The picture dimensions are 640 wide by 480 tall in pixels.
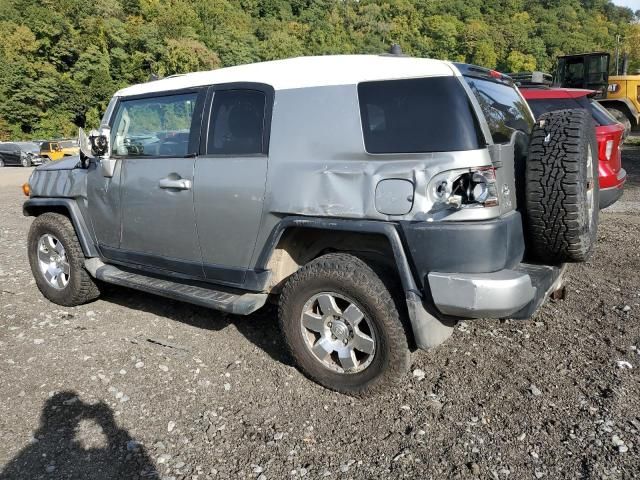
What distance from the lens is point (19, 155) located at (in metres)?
26.8

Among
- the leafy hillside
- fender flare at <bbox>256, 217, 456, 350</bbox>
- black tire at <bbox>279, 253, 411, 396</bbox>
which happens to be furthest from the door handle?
the leafy hillside

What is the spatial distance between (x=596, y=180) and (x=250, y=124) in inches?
93.4

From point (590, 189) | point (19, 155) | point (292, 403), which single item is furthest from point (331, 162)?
point (19, 155)

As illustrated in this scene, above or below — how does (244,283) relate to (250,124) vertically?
below

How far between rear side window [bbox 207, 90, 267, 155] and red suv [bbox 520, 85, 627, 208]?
4014 millimetres

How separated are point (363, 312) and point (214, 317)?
190 cm

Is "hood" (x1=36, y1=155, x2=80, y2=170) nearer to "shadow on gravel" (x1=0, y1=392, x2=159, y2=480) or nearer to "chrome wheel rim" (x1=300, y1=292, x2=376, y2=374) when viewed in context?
"shadow on gravel" (x1=0, y1=392, x2=159, y2=480)

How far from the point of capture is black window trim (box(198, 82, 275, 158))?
3.26 meters

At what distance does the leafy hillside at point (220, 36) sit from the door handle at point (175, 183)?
195ft

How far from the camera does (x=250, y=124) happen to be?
11.1 feet

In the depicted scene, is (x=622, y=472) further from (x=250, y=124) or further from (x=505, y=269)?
(x=250, y=124)

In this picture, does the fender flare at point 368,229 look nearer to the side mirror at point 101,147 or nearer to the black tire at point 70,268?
the side mirror at point 101,147

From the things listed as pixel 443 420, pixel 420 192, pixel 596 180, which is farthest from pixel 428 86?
pixel 443 420

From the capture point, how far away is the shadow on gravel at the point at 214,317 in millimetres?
3885
